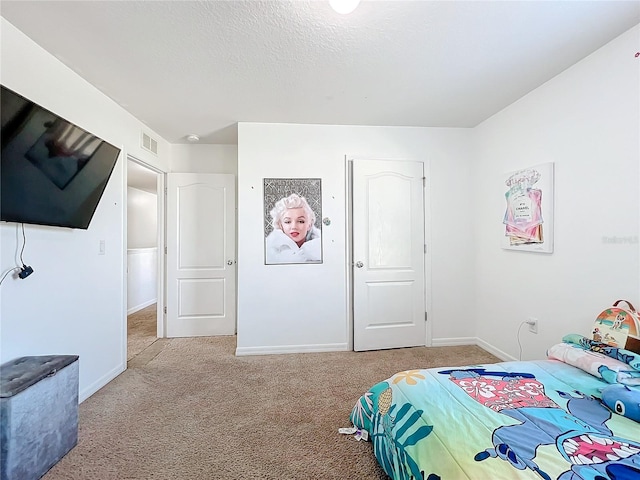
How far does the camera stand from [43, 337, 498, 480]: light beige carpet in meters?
1.49

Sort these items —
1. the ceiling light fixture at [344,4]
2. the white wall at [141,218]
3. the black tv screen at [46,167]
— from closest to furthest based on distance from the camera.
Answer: the ceiling light fixture at [344,4] → the black tv screen at [46,167] → the white wall at [141,218]

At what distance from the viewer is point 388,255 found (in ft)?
10.3

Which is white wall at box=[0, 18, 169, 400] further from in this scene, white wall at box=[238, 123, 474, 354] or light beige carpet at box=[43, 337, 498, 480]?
white wall at box=[238, 123, 474, 354]

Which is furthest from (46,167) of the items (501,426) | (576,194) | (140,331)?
(576,194)

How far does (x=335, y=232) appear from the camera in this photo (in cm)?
308

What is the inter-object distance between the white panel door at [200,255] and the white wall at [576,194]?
3.02 meters

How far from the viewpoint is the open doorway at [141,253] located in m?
4.02

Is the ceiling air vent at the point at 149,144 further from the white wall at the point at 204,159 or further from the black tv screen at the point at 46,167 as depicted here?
the black tv screen at the point at 46,167

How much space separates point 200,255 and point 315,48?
2682 millimetres

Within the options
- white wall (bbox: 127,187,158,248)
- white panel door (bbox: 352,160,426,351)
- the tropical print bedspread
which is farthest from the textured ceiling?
white wall (bbox: 127,187,158,248)

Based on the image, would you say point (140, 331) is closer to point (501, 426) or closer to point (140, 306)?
point (140, 306)

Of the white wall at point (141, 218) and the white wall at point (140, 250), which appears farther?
the white wall at point (141, 218)

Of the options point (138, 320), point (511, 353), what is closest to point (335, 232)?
point (511, 353)

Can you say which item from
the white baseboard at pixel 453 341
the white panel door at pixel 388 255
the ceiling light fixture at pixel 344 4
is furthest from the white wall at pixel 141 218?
the ceiling light fixture at pixel 344 4
